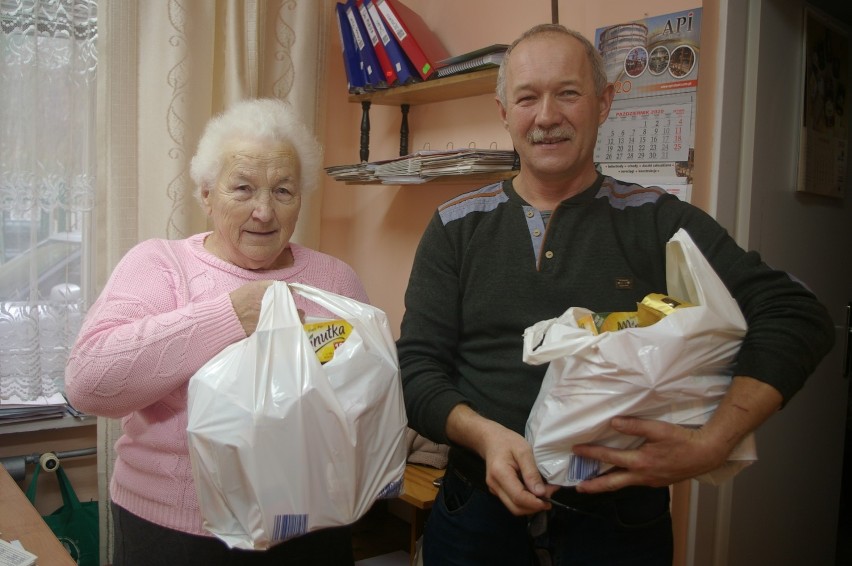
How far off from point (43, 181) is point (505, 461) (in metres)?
1.80

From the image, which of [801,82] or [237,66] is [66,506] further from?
[801,82]

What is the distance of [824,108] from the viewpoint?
2.33m

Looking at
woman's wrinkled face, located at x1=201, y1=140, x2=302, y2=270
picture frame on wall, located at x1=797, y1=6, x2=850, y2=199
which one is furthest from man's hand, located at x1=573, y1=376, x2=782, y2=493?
picture frame on wall, located at x1=797, y1=6, x2=850, y2=199

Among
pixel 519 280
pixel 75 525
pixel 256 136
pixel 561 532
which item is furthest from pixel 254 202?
pixel 75 525

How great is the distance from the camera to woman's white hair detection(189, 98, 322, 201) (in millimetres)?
1436

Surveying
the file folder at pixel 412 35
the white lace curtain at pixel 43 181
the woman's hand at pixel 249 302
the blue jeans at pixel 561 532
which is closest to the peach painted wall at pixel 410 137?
the file folder at pixel 412 35

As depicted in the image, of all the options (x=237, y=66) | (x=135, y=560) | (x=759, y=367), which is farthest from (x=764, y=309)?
(x=237, y=66)

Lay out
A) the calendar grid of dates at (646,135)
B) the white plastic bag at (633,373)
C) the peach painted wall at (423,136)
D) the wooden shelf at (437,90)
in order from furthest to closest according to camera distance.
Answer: the wooden shelf at (437,90), the peach painted wall at (423,136), the calendar grid of dates at (646,135), the white plastic bag at (633,373)

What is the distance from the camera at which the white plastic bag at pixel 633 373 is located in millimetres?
914

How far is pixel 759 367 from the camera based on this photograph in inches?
38.2

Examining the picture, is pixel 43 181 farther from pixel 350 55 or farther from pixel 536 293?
pixel 536 293

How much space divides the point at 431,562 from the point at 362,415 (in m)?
0.39

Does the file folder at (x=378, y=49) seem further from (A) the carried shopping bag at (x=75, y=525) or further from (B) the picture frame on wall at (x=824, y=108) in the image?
(A) the carried shopping bag at (x=75, y=525)

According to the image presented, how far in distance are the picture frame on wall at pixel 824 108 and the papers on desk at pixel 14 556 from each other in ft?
7.34
